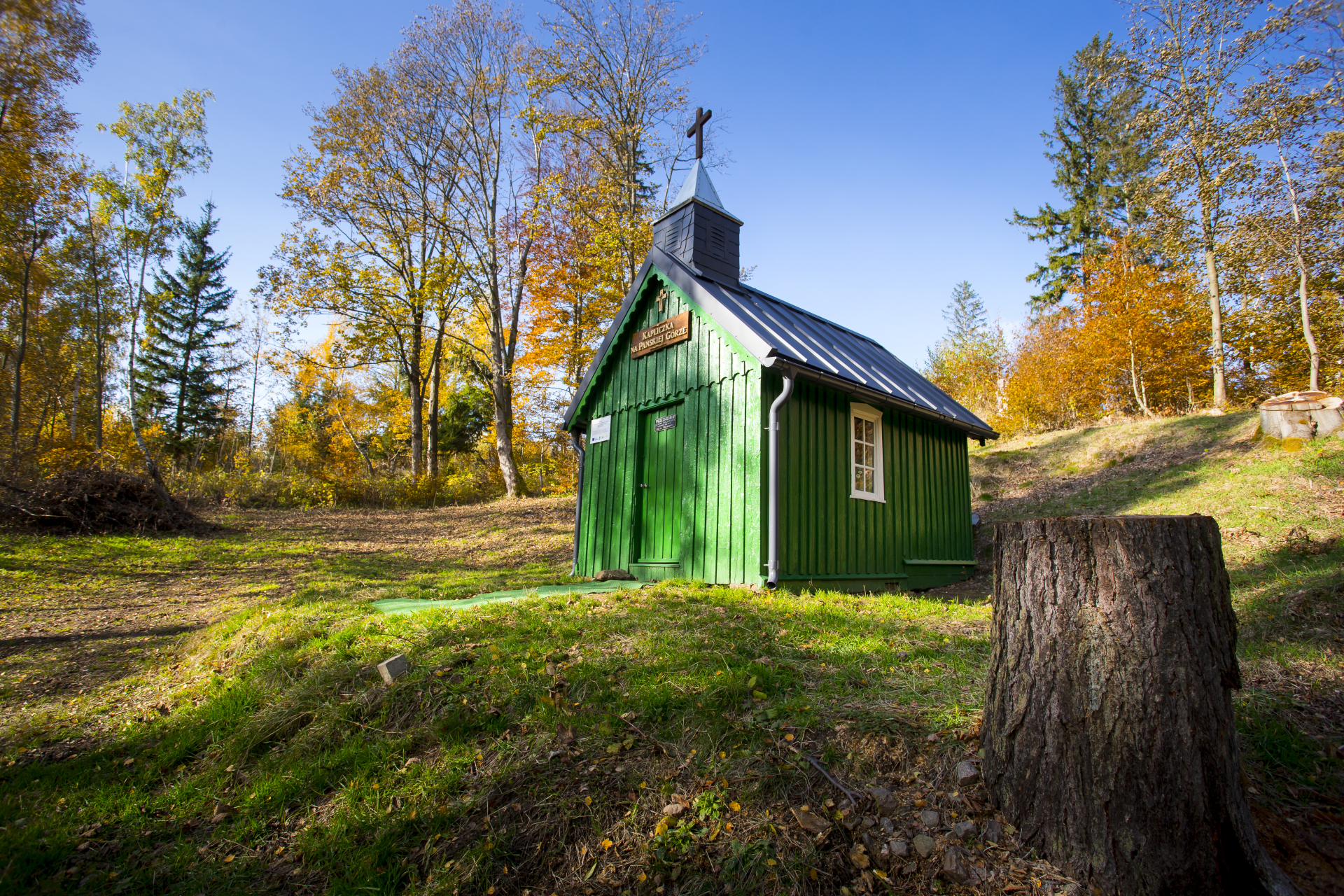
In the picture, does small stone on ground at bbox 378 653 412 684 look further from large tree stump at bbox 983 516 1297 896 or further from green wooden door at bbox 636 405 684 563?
green wooden door at bbox 636 405 684 563

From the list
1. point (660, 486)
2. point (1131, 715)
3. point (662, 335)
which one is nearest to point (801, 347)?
point (662, 335)

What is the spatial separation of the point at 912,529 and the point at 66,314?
999 inches

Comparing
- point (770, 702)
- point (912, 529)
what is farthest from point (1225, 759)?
point (912, 529)

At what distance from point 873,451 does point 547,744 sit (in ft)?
22.0

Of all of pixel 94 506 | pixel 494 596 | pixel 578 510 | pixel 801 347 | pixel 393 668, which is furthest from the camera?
pixel 94 506

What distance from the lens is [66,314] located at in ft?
61.4

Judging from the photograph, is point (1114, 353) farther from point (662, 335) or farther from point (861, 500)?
point (662, 335)

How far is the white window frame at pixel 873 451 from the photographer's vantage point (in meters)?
8.20

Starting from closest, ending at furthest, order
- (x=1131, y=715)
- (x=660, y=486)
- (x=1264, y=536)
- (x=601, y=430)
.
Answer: (x=1131, y=715) → (x=1264, y=536) → (x=660, y=486) → (x=601, y=430)

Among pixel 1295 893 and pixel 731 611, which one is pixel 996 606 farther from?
pixel 731 611

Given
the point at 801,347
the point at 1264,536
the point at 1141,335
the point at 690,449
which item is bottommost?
the point at 1264,536

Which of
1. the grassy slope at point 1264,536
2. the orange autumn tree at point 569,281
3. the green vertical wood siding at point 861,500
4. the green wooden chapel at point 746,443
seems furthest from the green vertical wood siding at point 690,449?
the orange autumn tree at point 569,281

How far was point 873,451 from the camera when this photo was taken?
8.70 meters

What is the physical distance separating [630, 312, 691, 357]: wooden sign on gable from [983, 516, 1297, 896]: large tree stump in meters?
6.24
